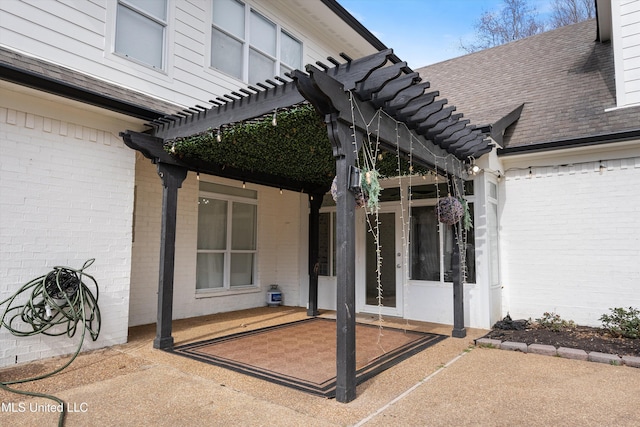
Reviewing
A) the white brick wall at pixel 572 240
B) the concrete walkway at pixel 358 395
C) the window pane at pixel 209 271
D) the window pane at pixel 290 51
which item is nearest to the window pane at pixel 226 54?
the window pane at pixel 290 51

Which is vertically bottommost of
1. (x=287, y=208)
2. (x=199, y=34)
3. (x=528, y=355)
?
(x=528, y=355)

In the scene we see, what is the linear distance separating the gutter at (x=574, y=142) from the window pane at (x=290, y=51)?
4165mm

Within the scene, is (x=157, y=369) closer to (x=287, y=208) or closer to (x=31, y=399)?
(x=31, y=399)

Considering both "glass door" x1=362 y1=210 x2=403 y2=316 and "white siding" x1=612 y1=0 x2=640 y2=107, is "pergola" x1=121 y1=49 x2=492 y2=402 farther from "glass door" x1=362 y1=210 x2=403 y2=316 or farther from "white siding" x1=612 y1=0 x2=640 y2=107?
"white siding" x1=612 y1=0 x2=640 y2=107

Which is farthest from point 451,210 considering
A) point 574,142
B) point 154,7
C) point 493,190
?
point 154,7

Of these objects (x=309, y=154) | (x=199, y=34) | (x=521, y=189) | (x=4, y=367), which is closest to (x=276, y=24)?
(x=199, y=34)

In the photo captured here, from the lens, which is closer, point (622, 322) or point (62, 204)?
point (62, 204)

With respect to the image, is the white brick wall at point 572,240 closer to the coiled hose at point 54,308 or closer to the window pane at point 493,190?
the window pane at point 493,190

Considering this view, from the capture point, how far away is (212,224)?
23.3 feet

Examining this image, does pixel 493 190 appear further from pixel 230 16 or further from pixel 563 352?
pixel 230 16

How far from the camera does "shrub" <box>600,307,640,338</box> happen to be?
486 centimetres

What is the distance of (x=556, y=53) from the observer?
8156 millimetres

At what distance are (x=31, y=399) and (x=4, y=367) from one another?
1022mm

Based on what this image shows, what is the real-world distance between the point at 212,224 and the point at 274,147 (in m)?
3.03
